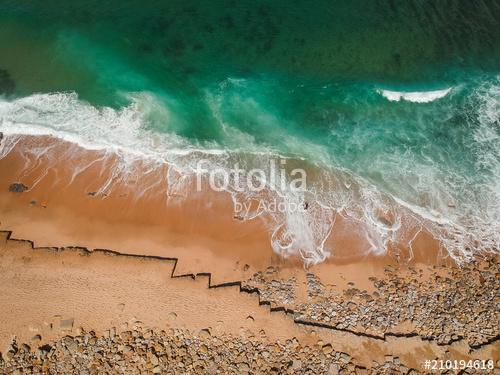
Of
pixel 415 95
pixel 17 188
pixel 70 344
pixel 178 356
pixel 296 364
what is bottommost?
pixel 296 364

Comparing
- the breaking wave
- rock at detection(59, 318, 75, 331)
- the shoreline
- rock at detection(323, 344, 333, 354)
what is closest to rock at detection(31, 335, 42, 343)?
the shoreline

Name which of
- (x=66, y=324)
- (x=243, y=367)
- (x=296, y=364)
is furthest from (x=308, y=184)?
(x=66, y=324)

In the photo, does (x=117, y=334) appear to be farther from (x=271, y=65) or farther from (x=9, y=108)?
(x=271, y=65)

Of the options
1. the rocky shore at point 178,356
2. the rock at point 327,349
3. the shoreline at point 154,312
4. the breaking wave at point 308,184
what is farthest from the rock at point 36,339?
the rock at point 327,349

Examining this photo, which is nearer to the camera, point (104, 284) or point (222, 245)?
point (104, 284)

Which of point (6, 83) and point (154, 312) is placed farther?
point (6, 83)

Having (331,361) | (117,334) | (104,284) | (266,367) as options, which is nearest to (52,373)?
(117,334)

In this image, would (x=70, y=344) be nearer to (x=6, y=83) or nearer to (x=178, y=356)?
(x=178, y=356)
